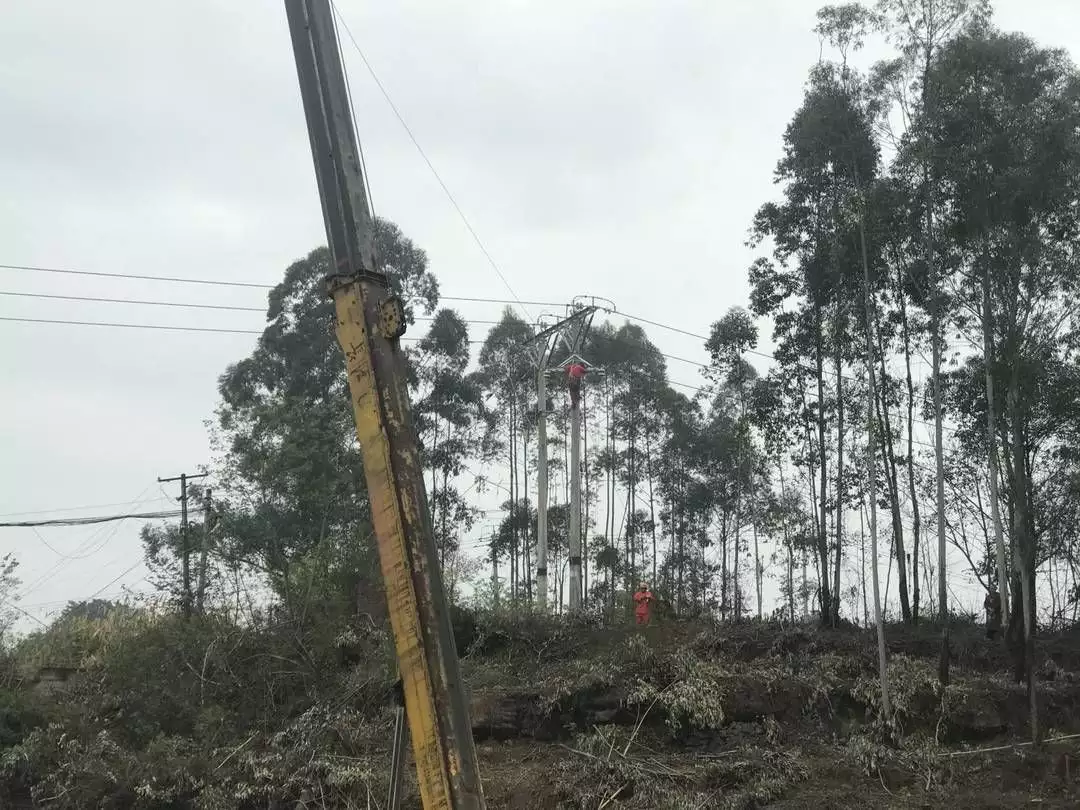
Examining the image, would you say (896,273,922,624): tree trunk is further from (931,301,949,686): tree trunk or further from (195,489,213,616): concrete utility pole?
(195,489,213,616): concrete utility pole

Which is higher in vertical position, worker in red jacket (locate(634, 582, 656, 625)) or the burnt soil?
worker in red jacket (locate(634, 582, 656, 625))

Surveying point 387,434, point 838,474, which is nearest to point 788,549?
point 838,474

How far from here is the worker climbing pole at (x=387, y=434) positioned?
15.6 ft

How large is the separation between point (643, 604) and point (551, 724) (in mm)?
4290

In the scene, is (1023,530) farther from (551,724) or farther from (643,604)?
(551,724)

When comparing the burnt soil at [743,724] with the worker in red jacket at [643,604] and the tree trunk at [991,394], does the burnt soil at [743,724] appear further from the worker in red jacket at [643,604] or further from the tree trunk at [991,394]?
the tree trunk at [991,394]

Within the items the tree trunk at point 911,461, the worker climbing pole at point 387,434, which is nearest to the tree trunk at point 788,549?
the tree trunk at point 911,461

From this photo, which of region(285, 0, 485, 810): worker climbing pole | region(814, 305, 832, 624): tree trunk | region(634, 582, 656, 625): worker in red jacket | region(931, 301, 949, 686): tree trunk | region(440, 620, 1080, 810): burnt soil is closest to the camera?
region(285, 0, 485, 810): worker climbing pole

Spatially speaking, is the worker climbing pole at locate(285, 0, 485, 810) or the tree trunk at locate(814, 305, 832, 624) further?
the tree trunk at locate(814, 305, 832, 624)

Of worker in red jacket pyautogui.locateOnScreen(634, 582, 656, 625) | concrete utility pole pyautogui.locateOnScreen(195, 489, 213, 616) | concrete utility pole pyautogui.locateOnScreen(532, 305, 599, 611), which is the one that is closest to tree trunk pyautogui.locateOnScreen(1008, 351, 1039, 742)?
worker in red jacket pyautogui.locateOnScreen(634, 582, 656, 625)

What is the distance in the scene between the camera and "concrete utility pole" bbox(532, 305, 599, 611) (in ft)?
69.6

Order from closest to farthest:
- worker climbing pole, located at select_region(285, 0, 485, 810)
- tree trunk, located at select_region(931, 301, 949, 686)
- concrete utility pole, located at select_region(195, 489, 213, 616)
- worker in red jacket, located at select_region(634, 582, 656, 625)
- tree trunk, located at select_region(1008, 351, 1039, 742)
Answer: worker climbing pole, located at select_region(285, 0, 485, 810) → tree trunk, located at select_region(1008, 351, 1039, 742) → tree trunk, located at select_region(931, 301, 949, 686) → worker in red jacket, located at select_region(634, 582, 656, 625) → concrete utility pole, located at select_region(195, 489, 213, 616)

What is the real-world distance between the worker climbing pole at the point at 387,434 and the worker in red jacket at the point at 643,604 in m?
13.0

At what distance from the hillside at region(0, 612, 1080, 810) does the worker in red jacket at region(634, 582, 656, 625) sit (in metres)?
0.68
